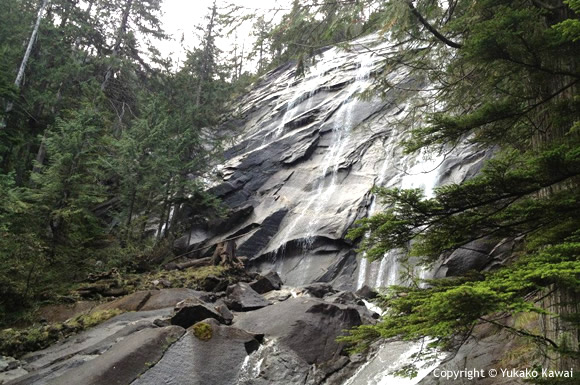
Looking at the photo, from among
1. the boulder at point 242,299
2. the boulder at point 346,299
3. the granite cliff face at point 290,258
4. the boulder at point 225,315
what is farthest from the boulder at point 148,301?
the boulder at point 346,299

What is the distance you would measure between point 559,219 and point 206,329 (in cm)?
626

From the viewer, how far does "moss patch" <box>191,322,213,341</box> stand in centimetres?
728

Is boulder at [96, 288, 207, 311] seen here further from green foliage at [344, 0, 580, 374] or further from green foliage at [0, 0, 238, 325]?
green foliage at [344, 0, 580, 374]

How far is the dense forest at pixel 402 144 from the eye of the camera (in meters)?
3.20

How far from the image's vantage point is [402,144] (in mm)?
5168

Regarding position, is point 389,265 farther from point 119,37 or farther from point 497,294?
point 119,37

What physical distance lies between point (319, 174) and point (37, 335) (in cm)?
1678

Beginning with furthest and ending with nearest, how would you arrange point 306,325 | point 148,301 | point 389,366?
1. point 148,301
2. point 306,325
3. point 389,366

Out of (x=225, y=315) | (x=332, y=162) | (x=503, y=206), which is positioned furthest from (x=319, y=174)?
(x=503, y=206)

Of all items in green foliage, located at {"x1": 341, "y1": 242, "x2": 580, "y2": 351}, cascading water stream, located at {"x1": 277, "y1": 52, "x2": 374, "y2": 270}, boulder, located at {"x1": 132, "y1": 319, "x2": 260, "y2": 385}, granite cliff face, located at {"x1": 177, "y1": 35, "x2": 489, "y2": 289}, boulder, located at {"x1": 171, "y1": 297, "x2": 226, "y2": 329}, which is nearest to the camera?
green foliage, located at {"x1": 341, "y1": 242, "x2": 580, "y2": 351}

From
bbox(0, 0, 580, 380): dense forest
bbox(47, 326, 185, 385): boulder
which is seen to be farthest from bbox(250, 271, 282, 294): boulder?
bbox(47, 326, 185, 385): boulder

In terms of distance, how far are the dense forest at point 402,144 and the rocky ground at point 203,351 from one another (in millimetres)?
2666

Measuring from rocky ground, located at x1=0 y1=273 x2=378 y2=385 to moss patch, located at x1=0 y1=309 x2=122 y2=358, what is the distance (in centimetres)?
27

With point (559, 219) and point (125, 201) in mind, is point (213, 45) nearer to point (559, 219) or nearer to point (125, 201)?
point (125, 201)
